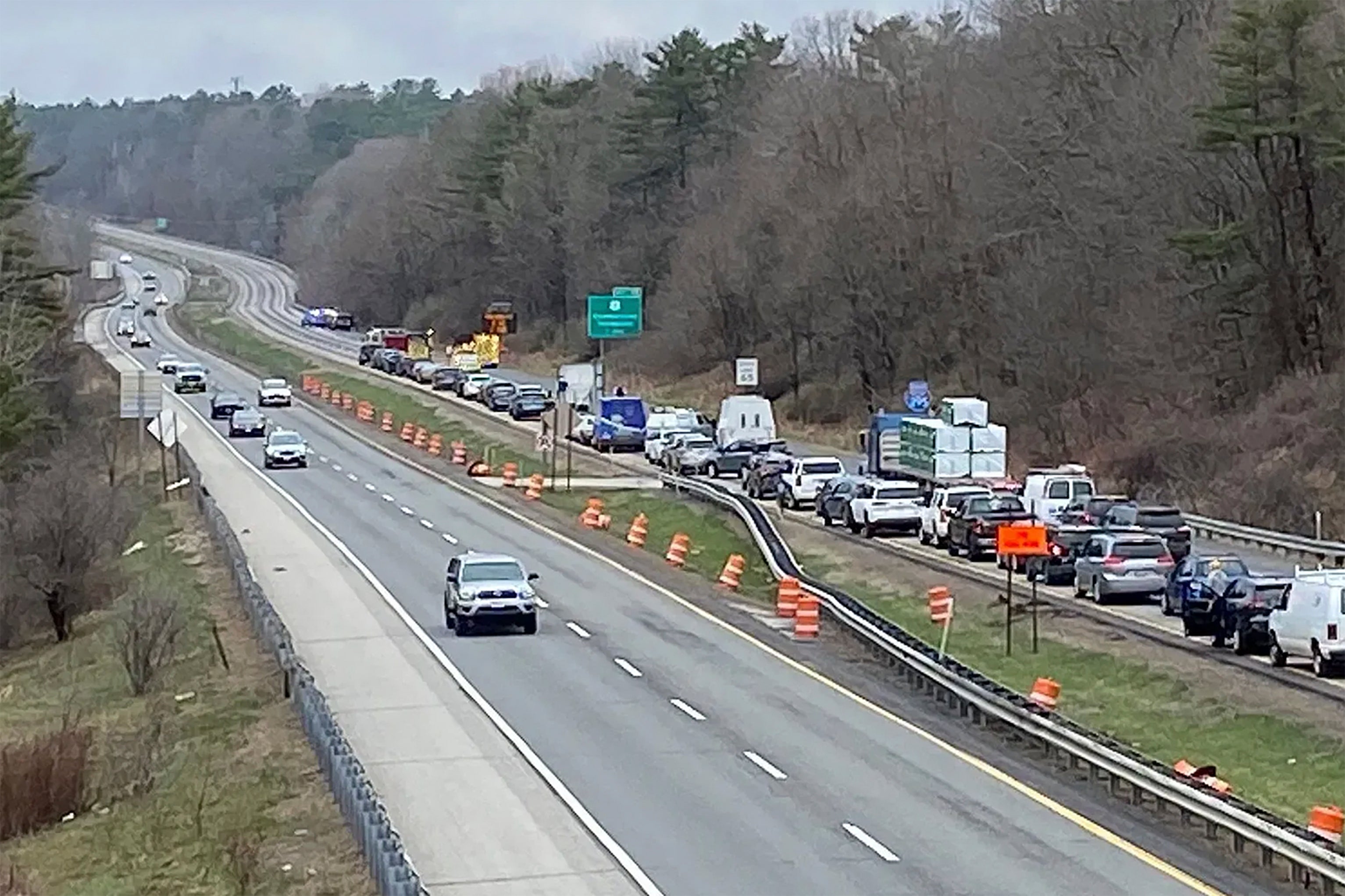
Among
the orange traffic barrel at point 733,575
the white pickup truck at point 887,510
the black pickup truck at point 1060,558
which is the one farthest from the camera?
the white pickup truck at point 887,510

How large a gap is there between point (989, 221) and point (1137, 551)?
2009 inches

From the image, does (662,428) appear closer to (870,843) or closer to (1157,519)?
(1157,519)

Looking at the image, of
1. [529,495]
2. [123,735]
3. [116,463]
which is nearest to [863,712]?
[123,735]

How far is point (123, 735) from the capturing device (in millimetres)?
36531

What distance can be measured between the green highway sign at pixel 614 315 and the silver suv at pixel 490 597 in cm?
5418

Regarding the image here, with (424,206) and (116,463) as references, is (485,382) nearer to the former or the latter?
(116,463)

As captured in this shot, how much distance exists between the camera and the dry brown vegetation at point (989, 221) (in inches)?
2650

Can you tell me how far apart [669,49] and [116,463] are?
5996 cm

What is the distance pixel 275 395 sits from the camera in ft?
376

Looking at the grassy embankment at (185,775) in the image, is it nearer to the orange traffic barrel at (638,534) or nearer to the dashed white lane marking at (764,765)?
the dashed white lane marking at (764,765)

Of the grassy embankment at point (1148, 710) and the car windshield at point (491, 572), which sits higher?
the car windshield at point (491, 572)

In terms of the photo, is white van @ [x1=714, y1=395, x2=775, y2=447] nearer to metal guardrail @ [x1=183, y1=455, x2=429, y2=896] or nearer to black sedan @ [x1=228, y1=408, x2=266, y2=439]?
black sedan @ [x1=228, y1=408, x2=266, y2=439]

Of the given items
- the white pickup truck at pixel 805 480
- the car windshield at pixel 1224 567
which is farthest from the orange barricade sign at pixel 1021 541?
the white pickup truck at pixel 805 480

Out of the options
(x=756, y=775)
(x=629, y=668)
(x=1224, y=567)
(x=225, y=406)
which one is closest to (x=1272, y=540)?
(x=1224, y=567)
